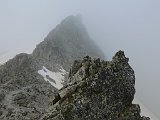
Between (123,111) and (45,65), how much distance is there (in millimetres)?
57055

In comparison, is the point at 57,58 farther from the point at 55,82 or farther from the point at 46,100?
the point at 46,100

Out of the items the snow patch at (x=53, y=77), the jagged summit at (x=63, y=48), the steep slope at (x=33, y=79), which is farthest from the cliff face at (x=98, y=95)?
the jagged summit at (x=63, y=48)

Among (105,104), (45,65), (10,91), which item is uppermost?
(45,65)

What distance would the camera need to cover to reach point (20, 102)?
55.0 m

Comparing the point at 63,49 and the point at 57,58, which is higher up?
the point at 63,49

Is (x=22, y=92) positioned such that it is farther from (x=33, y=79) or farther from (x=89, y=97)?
(x=89, y=97)

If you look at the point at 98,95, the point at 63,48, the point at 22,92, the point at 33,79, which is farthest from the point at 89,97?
the point at 63,48

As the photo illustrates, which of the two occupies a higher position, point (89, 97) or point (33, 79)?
point (33, 79)

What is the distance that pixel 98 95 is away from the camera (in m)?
32.5

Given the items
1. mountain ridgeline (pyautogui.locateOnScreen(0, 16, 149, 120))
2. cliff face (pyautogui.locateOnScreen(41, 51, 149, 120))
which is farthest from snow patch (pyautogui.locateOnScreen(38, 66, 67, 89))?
cliff face (pyautogui.locateOnScreen(41, 51, 149, 120))

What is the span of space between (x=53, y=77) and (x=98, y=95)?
51646 mm

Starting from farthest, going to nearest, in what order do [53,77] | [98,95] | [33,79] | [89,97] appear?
[53,77] → [33,79] → [98,95] → [89,97]

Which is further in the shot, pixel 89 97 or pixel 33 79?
pixel 33 79

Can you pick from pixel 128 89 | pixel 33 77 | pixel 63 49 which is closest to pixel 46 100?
pixel 33 77
